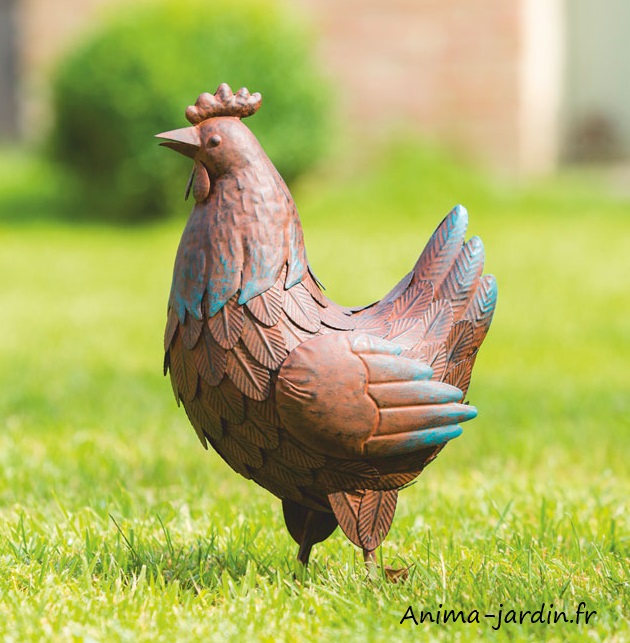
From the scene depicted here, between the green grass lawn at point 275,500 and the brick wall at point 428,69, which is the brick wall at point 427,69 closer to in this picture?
the brick wall at point 428,69

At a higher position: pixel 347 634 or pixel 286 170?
pixel 286 170

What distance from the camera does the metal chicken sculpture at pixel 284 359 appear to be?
254 cm

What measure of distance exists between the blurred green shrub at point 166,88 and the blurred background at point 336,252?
0.03 metres

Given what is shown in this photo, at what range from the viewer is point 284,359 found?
255 centimetres

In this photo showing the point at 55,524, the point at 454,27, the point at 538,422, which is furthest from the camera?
the point at 454,27

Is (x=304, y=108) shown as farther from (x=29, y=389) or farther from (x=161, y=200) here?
(x=29, y=389)

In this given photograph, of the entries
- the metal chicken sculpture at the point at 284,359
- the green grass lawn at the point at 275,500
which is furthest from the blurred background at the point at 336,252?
the metal chicken sculpture at the point at 284,359

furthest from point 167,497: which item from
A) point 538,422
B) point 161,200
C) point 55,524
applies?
point 161,200

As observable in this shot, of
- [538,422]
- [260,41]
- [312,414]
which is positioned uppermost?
[260,41]

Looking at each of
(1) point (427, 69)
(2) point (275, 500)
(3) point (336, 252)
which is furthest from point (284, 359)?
(1) point (427, 69)

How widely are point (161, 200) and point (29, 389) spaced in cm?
575

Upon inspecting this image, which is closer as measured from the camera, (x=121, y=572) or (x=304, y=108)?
(x=121, y=572)

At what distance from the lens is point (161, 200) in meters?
10.9

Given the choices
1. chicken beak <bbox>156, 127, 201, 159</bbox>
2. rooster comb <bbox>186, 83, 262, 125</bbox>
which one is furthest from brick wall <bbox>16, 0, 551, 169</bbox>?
chicken beak <bbox>156, 127, 201, 159</bbox>
